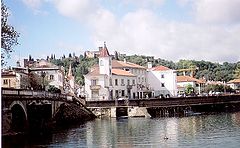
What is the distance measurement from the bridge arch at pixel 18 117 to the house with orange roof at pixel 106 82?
19921mm

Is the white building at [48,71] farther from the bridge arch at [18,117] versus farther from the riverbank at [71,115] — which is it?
the bridge arch at [18,117]

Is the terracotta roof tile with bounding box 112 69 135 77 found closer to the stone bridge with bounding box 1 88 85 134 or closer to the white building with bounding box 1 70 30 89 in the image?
the white building with bounding box 1 70 30 89

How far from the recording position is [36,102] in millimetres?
22844

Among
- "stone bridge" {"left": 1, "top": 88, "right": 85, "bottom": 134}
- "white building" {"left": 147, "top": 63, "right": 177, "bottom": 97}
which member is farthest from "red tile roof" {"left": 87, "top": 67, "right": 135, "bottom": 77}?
"stone bridge" {"left": 1, "top": 88, "right": 85, "bottom": 134}

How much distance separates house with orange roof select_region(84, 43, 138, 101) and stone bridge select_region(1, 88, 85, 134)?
14.5 metres

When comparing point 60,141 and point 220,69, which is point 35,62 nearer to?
point 60,141

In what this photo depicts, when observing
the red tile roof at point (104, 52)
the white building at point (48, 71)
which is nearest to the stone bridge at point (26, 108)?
the white building at point (48, 71)

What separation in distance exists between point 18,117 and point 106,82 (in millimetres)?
22355

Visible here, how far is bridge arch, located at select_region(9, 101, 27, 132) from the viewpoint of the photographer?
1969 centimetres

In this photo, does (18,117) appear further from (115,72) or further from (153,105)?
(115,72)

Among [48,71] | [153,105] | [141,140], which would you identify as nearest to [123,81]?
[48,71]

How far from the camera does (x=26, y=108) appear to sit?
20.9m

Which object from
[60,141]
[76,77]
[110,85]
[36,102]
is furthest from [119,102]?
[76,77]

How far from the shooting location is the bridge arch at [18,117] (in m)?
19.7
